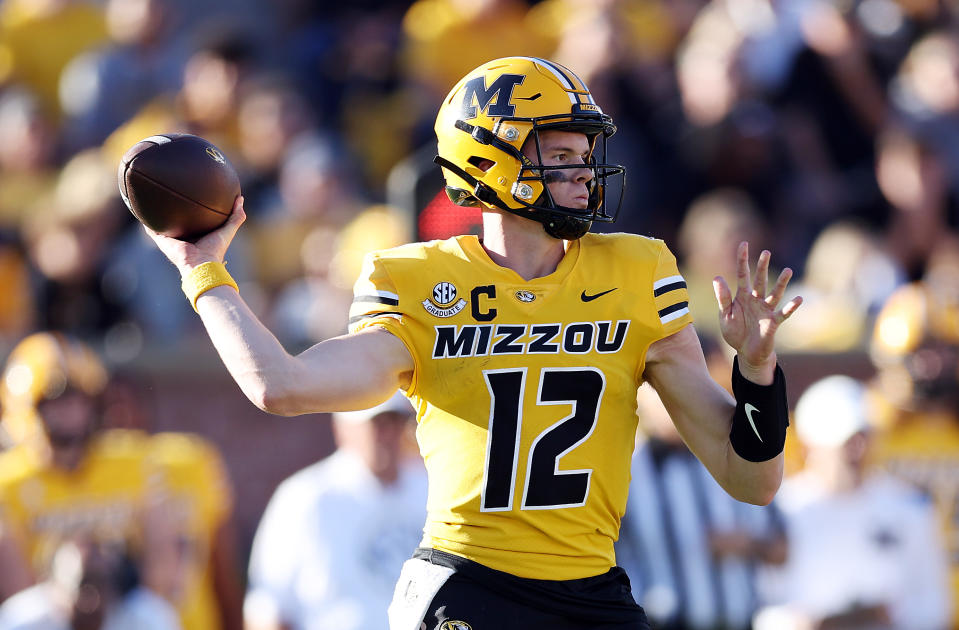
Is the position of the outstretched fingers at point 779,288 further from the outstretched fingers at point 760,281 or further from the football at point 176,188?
the football at point 176,188

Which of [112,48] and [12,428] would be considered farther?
[112,48]

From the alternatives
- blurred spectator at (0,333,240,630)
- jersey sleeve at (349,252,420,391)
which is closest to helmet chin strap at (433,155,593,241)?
→ jersey sleeve at (349,252,420,391)

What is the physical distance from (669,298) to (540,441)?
52 cm

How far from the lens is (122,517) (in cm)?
698

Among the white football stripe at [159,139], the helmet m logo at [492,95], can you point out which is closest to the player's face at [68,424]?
the white football stripe at [159,139]

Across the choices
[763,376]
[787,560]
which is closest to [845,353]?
[787,560]

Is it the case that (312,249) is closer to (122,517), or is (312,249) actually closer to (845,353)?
(122,517)

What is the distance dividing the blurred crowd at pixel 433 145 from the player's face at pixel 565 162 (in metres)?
3.95

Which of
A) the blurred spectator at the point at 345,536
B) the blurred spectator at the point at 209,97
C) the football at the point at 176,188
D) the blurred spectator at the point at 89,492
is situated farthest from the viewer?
the blurred spectator at the point at 209,97

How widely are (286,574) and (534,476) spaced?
132 inches

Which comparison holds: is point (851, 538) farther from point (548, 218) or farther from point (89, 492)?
point (548, 218)

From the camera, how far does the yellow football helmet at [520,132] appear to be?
3.72m

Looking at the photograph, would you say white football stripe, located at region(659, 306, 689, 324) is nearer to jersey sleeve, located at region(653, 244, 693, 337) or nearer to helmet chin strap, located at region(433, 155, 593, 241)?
jersey sleeve, located at region(653, 244, 693, 337)

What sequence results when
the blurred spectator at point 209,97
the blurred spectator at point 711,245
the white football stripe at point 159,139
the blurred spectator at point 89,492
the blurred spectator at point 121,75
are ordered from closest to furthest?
1. the white football stripe at point 159,139
2. the blurred spectator at point 89,492
3. the blurred spectator at point 711,245
4. the blurred spectator at point 209,97
5. the blurred spectator at point 121,75
